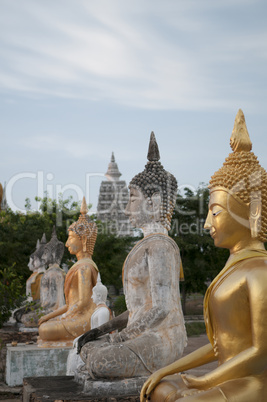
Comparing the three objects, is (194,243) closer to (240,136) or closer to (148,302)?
(148,302)

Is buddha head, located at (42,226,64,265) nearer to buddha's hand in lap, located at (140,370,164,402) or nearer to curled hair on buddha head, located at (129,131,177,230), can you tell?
curled hair on buddha head, located at (129,131,177,230)

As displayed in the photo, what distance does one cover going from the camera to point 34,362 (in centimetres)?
881

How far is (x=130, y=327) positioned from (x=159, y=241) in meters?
0.79

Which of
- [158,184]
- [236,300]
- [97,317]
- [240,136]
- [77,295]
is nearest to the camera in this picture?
[236,300]

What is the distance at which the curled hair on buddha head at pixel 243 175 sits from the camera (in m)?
3.68

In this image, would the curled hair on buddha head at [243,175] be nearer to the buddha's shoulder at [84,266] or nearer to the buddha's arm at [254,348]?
the buddha's arm at [254,348]

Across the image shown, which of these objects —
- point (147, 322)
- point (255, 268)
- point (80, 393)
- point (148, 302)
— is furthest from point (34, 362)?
point (255, 268)

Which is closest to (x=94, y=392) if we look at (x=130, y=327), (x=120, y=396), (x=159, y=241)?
(x=120, y=396)

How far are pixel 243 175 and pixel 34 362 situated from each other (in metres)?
6.03

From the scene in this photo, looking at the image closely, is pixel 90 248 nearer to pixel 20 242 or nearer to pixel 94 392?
pixel 94 392

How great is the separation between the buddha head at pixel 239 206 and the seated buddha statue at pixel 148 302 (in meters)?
1.55

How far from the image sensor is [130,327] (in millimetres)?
5211

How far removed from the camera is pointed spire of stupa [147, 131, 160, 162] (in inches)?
230

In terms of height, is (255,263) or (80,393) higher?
(255,263)
